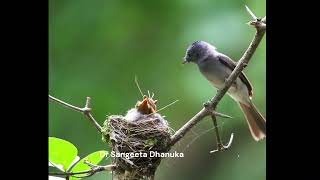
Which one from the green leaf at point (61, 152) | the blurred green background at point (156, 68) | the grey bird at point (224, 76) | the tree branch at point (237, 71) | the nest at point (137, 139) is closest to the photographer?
the green leaf at point (61, 152)

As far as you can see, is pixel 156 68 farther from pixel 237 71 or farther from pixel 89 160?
pixel 89 160

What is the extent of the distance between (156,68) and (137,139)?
0.38 meters

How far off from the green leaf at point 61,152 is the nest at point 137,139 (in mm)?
250

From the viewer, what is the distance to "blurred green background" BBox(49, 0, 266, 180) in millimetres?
2238

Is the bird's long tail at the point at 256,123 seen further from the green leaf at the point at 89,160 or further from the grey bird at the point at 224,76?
the green leaf at the point at 89,160

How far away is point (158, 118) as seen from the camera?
243 centimetres

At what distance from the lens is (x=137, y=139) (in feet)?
7.38

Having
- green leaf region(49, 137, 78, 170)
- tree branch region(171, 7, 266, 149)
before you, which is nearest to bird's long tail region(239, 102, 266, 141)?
tree branch region(171, 7, 266, 149)

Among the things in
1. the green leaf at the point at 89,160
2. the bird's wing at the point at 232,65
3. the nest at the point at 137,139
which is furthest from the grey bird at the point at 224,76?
the green leaf at the point at 89,160

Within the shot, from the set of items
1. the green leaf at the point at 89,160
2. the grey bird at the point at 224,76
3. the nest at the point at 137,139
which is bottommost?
the green leaf at the point at 89,160

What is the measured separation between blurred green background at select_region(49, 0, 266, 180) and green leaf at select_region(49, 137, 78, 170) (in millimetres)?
301

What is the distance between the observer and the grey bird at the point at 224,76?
92.1 inches
